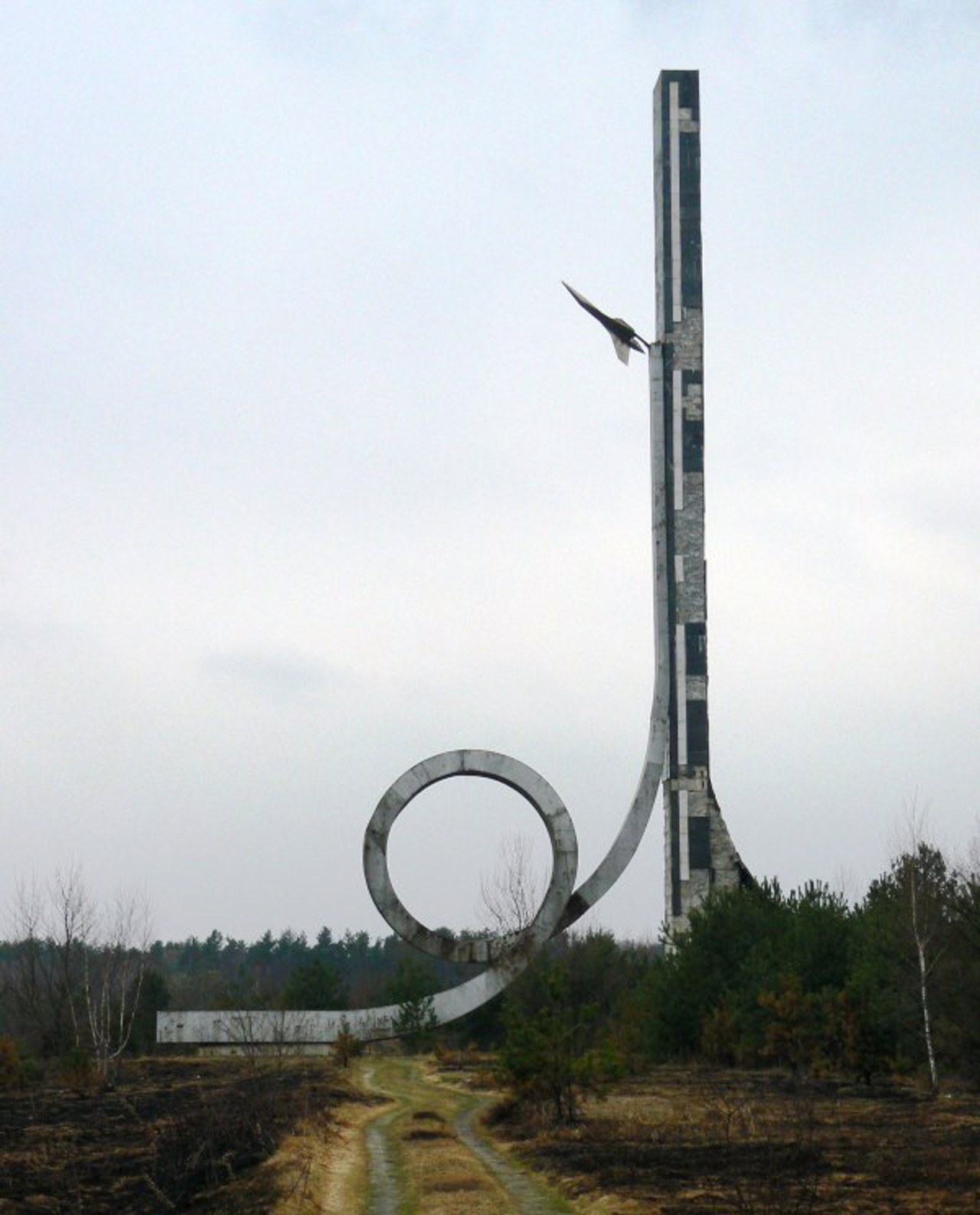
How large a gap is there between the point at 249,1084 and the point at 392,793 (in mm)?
11060

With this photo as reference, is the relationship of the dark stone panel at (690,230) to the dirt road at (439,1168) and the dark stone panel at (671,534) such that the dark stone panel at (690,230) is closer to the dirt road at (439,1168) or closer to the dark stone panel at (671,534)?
the dark stone panel at (671,534)

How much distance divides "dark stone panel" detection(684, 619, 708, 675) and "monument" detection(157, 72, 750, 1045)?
0.03m

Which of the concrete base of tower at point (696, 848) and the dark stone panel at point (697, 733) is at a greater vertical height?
the dark stone panel at point (697, 733)

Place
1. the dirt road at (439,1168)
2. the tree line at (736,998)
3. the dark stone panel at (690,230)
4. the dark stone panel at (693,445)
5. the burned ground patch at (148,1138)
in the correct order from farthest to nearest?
the dark stone panel at (690,230) < the dark stone panel at (693,445) < the tree line at (736,998) < the burned ground patch at (148,1138) < the dirt road at (439,1168)

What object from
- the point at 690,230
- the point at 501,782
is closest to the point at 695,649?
the point at 501,782

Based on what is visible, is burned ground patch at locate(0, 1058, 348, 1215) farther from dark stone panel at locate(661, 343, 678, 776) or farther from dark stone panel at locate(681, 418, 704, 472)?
dark stone panel at locate(681, 418, 704, 472)

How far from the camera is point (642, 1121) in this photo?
965 inches

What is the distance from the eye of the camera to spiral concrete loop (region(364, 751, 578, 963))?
3875cm

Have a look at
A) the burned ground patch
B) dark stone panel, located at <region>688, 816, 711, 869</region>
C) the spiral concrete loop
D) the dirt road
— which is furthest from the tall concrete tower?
the dirt road

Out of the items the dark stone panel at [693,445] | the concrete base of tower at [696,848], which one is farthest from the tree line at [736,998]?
the dark stone panel at [693,445]

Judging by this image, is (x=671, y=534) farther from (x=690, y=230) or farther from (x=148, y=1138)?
(x=148, y=1138)

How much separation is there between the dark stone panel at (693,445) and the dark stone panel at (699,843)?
9.00 metres

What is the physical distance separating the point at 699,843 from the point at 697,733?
2759mm

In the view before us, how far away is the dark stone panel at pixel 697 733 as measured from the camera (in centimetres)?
4200
